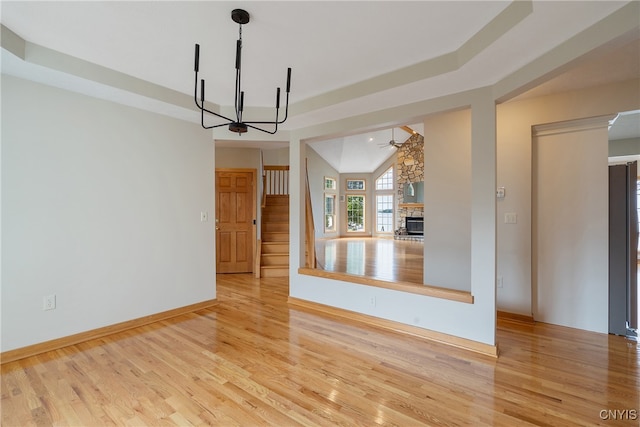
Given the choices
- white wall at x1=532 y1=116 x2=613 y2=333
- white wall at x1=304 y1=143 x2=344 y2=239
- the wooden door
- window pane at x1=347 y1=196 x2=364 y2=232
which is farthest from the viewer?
window pane at x1=347 y1=196 x2=364 y2=232

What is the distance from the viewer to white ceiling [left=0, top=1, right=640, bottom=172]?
1743mm

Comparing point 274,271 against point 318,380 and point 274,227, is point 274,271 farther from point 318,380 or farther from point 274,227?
point 318,380

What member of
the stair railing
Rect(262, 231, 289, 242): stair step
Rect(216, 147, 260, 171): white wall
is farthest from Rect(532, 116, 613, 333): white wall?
the stair railing

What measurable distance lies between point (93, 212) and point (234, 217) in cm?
297

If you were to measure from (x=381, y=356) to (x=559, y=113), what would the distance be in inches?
124

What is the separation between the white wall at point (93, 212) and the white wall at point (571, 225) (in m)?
4.08

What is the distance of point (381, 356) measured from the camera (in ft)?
8.09

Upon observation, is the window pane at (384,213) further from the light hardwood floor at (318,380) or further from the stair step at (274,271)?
the light hardwood floor at (318,380)

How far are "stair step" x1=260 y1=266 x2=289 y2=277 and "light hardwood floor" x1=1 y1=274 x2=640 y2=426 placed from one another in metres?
2.40

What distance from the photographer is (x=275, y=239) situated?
605cm

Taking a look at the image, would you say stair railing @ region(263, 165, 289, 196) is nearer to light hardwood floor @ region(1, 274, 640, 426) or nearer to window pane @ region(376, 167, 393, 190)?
light hardwood floor @ region(1, 274, 640, 426)

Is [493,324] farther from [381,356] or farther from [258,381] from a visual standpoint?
[258,381]

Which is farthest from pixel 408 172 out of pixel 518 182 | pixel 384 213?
pixel 518 182

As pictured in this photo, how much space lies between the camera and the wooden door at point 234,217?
18.7ft
